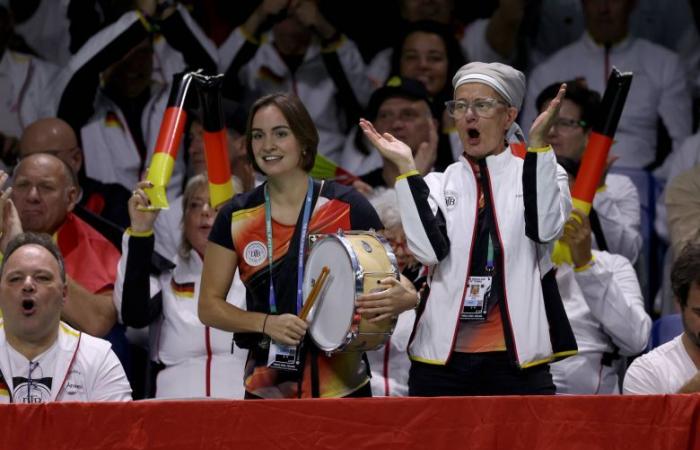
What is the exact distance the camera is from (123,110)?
745 cm

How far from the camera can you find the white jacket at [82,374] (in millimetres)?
4730

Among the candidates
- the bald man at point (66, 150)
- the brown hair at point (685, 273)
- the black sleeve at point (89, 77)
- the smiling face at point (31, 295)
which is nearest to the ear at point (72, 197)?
the bald man at point (66, 150)

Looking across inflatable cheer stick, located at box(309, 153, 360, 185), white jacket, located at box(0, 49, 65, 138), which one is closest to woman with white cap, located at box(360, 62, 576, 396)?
inflatable cheer stick, located at box(309, 153, 360, 185)

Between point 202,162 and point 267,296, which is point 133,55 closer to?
point 202,162

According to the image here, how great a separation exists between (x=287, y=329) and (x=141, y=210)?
119 centimetres

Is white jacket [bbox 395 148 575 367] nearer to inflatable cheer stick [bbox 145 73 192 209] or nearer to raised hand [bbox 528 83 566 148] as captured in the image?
raised hand [bbox 528 83 566 148]

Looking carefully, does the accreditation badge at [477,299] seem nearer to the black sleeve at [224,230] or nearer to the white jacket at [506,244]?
the white jacket at [506,244]

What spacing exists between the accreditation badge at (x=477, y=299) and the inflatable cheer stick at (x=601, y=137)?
37.0 inches

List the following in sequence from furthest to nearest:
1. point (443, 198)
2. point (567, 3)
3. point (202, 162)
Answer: point (567, 3) → point (202, 162) → point (443, 198)

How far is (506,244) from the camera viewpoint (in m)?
4.15

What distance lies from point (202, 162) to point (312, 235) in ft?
8.81

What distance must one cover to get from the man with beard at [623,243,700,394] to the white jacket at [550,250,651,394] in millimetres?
789

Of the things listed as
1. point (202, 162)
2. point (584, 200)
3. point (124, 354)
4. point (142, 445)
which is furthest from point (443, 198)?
point (202, 162)

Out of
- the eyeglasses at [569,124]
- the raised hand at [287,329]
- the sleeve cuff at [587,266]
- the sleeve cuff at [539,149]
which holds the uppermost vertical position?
the eyeglasses at [569,124]
